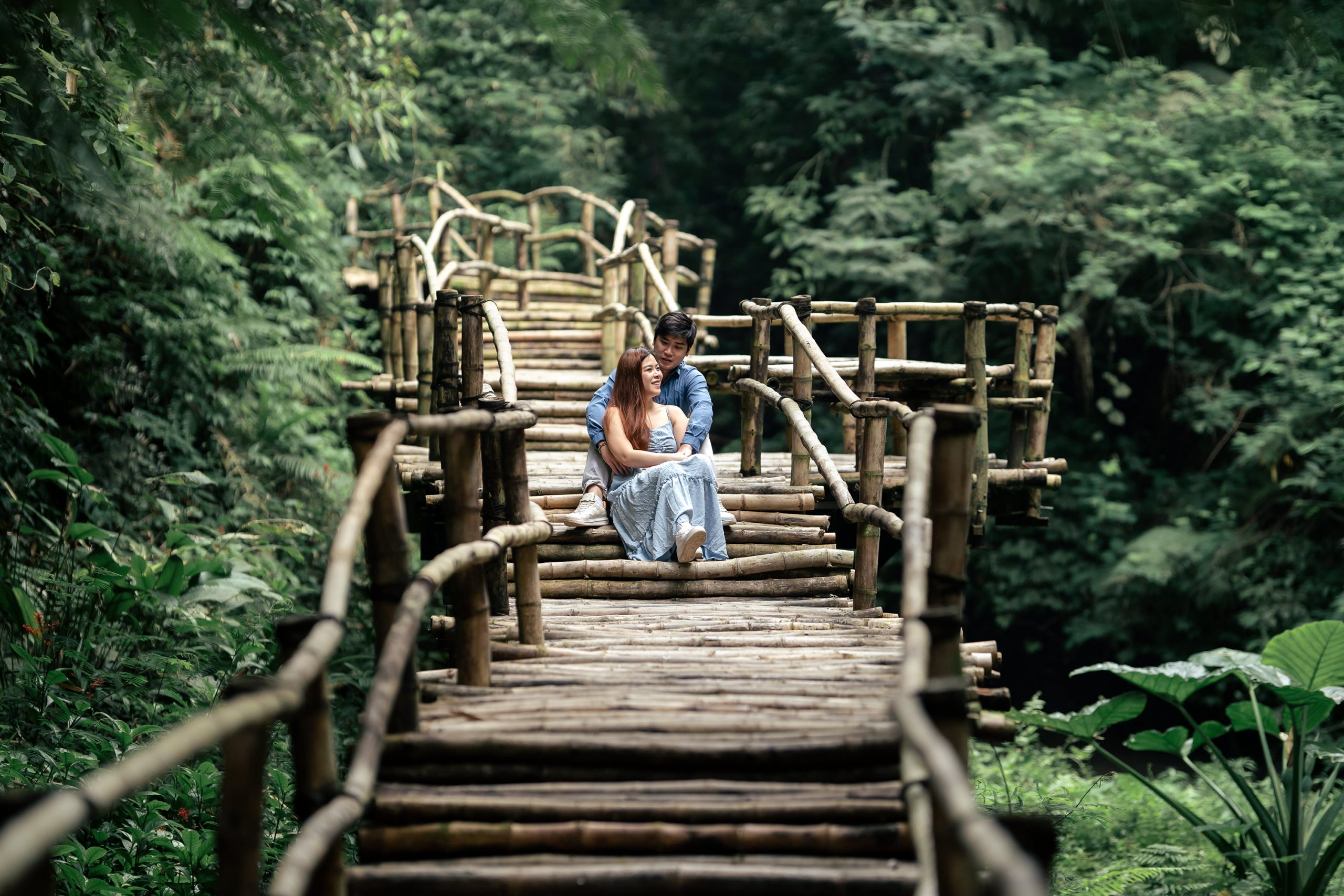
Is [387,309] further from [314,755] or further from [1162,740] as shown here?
[314,755]

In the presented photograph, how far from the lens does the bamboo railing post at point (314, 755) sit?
93.8 inches

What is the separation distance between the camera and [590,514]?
5.36 metres

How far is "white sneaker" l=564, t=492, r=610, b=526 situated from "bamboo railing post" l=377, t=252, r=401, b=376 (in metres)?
3.62

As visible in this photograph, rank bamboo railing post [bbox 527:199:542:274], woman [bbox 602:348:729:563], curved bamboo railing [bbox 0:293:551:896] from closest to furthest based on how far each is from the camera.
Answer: curved bamboo railing [bbox 0:293:551:896] → woman [bbox 602:348:729:563] → bamboo railing post [bbox 527:199:542:274]

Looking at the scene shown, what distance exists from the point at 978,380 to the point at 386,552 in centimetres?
416

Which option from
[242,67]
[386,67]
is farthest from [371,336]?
[242,67]

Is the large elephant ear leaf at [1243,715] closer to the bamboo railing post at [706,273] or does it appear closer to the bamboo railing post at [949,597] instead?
the bamboo railing post at [949,597]

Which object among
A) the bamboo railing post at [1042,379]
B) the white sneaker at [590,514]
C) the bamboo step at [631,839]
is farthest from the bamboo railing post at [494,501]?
the bamboo railing post at [1042,379]

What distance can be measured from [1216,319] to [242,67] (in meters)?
10.3

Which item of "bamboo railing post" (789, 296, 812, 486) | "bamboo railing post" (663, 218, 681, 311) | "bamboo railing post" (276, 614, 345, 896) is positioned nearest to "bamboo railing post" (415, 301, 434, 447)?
"bamboo railing post" (789, 296, 812, 486)

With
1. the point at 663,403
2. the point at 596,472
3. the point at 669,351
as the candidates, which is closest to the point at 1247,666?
the point at 663,403

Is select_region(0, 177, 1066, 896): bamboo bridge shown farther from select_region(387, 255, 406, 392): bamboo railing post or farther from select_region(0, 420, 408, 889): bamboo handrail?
select_region(387, 255, 406, 392): bamboo railing post

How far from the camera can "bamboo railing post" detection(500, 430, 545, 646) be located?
12.5 feet

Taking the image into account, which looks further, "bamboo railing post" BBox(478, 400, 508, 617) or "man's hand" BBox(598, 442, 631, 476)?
"man's hand" BBox(598, 442, 631, 476)
